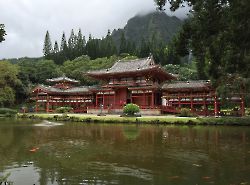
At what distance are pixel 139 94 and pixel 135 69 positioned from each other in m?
4.13

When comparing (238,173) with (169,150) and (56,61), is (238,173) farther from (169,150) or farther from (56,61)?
(56,61)

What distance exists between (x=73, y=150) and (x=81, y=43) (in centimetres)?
A: 10718

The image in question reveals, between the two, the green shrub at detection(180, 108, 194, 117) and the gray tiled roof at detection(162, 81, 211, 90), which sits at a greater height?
the gray tiled roof at detection(162, 81, 211, 90)

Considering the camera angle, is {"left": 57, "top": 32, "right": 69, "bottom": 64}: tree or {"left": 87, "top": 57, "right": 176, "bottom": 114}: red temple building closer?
{"left": 87, "top": 57, "right": 176, "bottom": 114}: red temple building

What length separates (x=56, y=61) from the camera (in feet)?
376

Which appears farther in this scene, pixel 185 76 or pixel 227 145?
pixel 185 76

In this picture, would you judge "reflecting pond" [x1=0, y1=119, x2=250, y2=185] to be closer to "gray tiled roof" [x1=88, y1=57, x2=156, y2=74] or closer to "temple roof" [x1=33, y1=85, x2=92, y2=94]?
"gray tiled roof" [x1=88, y1=57, x2=156, y2=74]

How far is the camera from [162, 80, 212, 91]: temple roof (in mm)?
42209

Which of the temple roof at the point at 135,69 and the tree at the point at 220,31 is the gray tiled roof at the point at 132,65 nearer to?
the temple roof at the point at 135,69

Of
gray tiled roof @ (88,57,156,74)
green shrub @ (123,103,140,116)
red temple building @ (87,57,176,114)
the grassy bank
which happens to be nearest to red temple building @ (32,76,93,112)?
red temple building @ (87,57,176,114)

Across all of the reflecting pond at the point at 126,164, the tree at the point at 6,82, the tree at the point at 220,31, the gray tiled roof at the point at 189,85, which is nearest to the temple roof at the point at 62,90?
the tree at the point at 6,82

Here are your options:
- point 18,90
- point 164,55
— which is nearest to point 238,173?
point 18,90

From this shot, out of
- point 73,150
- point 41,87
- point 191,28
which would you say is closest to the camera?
point 191,28

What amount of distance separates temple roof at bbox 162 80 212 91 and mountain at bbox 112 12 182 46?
125m
